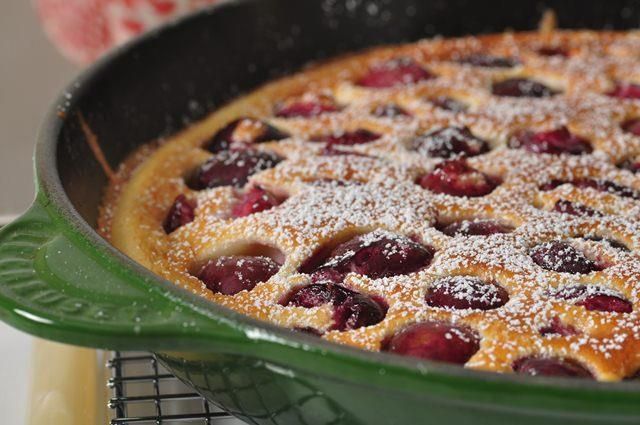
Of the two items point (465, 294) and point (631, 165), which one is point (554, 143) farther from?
point (465, 294)

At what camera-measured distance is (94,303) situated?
927 mm

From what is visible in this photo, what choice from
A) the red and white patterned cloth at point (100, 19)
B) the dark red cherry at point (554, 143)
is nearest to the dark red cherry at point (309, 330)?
the dark red cherry at point (554, 143)

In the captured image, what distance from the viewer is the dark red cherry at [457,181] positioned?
1373 millimetres

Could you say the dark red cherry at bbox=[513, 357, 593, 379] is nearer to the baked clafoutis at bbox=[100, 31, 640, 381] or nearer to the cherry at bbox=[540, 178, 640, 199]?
the baked clafoutis at bbox=[100, 31, 640, 381]

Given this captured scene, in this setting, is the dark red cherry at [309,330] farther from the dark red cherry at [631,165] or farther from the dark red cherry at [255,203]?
the dark red cherry at [631,165]

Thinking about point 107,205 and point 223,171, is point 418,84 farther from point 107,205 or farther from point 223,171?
point 107,205

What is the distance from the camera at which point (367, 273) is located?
1.18m

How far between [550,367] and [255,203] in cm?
51

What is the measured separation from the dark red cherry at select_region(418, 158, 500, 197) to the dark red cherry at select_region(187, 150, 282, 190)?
0.78 ft

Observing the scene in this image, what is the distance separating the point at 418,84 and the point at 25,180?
1.43m

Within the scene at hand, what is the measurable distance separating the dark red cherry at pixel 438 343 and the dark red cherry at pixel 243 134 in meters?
0.59

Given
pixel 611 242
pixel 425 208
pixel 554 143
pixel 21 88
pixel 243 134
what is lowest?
pixel 611 242

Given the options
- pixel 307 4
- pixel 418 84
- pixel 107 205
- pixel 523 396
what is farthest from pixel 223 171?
pixel 523 396

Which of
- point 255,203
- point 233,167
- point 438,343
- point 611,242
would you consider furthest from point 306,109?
point 438,343
